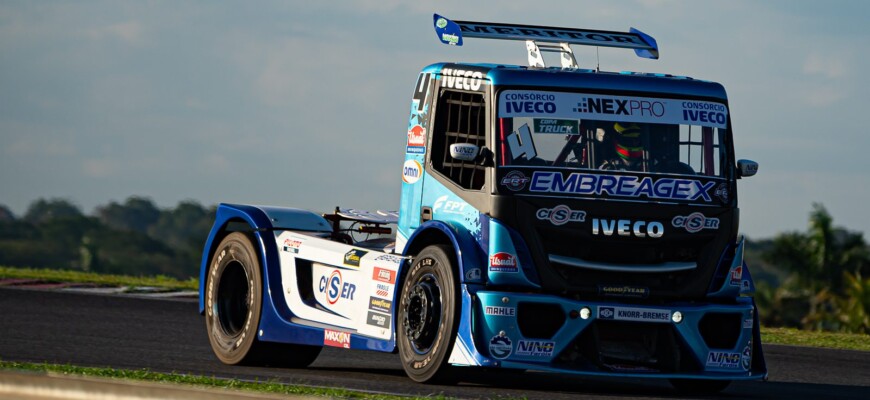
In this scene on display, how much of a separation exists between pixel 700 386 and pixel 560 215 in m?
2.11

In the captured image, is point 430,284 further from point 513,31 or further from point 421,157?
point 513,31

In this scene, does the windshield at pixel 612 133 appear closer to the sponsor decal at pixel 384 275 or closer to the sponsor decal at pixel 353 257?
the sponsor decal at pixel 384 275

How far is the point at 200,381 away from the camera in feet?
35.4

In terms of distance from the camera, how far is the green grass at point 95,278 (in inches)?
945

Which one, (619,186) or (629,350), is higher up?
(619,186)

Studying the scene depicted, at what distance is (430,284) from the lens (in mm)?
11781

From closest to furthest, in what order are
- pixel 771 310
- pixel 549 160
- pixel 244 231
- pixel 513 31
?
1. pixel 549 160
2. pixel 513 31
3. pixel 244 231
4. pixel 771 310

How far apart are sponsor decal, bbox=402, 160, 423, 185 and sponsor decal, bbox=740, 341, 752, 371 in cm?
281

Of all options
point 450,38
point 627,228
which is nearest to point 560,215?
Answer: point 627,228

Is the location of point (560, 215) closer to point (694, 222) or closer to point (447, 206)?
point (447, 206)

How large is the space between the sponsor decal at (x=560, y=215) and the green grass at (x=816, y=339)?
724 centimetres

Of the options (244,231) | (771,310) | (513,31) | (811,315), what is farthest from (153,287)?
(771,310)

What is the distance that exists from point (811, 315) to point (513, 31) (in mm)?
47088

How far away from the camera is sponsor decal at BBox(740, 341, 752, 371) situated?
12.0 m
